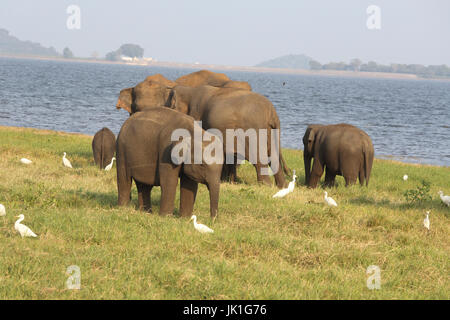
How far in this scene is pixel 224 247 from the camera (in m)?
8.70

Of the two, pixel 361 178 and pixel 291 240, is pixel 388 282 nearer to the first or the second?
pixel 291 240

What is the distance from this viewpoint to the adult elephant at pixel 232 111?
14969 mm

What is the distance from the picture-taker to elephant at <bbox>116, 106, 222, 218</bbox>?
389 inches

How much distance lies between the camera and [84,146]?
2331 centimetres

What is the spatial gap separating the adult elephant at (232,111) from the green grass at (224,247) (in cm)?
177

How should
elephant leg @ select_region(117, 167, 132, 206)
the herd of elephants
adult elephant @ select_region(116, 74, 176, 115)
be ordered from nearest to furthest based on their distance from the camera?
the herd of elephants → elephant leg @ select_region(117, 167, 132, 206) → adult elephant @ select_region(116, 74, 176, 115)

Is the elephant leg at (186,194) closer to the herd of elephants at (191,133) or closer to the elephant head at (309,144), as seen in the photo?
the herd of elephants at (191,133)

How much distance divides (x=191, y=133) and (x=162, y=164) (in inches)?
28.4

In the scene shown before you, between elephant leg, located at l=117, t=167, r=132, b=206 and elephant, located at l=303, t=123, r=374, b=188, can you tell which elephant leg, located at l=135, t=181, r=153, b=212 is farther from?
elephant, located at l=303, t=123, r=374, b=188

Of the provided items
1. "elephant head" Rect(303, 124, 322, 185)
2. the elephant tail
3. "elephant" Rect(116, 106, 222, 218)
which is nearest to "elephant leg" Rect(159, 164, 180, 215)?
"elephant" Rect(116, 106, 222, 218)

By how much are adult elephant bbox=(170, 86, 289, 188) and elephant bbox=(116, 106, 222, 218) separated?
424cm

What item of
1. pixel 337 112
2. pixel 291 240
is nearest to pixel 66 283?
pixel 291 240

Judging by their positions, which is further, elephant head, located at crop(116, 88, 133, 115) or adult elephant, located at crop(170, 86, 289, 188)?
elephant head, located at crop(116, 88, 133, 115)
